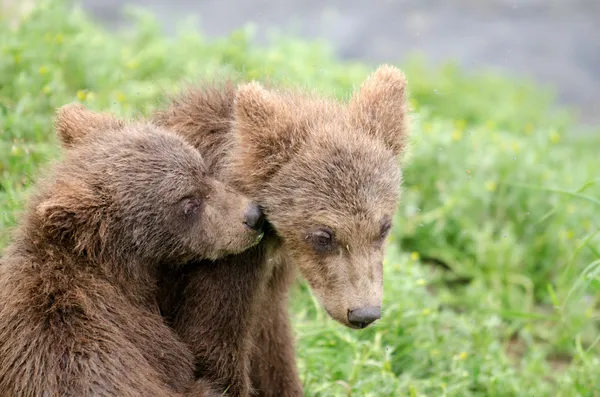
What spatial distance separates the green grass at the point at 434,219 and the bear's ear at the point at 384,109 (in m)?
0.38

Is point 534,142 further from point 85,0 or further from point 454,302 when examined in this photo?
point 85,0

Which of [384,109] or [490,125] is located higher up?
[384,109]

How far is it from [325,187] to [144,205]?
1129mm

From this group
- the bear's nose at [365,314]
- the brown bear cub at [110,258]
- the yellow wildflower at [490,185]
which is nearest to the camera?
the brown bear cub at [110,258]

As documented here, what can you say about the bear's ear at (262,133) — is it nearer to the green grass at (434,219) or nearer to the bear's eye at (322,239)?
the bear's eye at (322,239)

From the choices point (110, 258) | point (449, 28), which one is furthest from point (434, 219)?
point (449, 28)

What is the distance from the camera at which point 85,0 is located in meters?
17.4

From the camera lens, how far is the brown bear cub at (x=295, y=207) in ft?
18.0

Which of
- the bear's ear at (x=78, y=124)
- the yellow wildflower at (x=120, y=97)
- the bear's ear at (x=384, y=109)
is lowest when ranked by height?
the yellow wildflower at (x=120, y=97)

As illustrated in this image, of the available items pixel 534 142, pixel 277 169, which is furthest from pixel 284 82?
pixel 534 142

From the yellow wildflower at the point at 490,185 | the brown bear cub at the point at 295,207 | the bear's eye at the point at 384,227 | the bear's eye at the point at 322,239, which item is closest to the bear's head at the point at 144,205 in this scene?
the brown bear cub at the point at 295,207

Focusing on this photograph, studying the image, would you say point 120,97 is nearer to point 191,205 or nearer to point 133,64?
point 133,64

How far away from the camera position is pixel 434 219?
9.21m

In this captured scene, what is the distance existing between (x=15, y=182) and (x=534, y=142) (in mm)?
6239
